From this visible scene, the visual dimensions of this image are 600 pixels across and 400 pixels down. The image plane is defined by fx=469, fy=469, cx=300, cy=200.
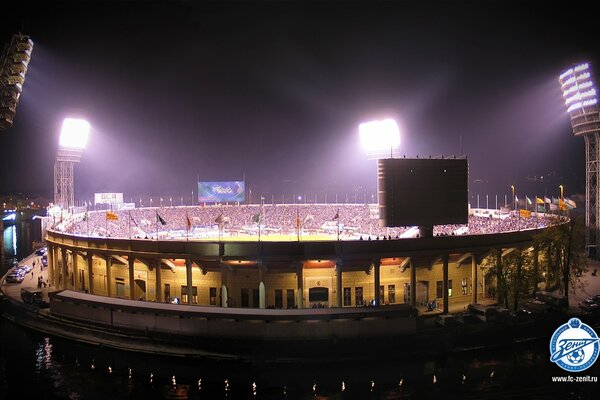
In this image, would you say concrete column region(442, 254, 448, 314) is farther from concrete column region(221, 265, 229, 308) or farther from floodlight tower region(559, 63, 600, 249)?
floodlight tower region(559, 63, 600, 249)

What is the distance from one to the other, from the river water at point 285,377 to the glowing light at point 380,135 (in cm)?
4179

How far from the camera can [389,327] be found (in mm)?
33375

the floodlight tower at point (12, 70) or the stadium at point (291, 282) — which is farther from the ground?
the floodlight tower at point (12, 70)

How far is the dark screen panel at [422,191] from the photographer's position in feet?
129

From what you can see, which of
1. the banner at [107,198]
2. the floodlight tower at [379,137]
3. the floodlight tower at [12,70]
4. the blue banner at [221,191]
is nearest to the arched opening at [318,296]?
the floodlight tower at [379,137]

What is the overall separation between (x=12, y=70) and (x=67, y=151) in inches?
603

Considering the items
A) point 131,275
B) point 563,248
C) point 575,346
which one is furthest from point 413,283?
point 131,275

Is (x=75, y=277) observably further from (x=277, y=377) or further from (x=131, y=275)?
(x=277, y=377)

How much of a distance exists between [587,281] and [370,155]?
Answer: 34.8 meters

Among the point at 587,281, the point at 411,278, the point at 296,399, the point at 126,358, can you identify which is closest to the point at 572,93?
the point at 587,281

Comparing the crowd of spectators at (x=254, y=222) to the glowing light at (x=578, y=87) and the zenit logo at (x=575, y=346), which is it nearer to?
the glowing light at (x=578, y=87)

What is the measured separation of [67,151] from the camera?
6894cm

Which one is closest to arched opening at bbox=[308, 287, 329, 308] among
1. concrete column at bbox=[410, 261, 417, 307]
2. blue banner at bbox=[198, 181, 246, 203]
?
concrete column at bbox=[410, 261, 417, 307]

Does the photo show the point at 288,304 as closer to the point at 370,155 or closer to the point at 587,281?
the point at 587,281
